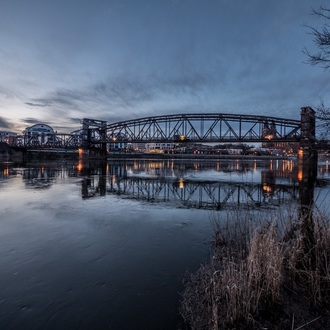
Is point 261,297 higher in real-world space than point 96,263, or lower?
higher

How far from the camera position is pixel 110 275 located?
6945 millimetres

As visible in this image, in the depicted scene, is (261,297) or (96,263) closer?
(261,297)

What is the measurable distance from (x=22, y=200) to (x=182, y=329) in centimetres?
1671

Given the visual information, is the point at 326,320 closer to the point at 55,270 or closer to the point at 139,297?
the point at 139,297

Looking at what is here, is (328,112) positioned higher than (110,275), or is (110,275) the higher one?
(328,112)

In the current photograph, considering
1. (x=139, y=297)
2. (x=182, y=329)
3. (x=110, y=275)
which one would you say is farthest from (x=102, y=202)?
(x=182, y=329)

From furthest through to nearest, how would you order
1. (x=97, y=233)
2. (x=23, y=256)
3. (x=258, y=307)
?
(x=97, y=233) → (x=23, y=256) → (x=258, y=307)

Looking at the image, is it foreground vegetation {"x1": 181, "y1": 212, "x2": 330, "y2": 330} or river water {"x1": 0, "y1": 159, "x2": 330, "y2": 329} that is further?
river water {"x1": 0, "y1": 159, "x2": 330, "y2": 329}

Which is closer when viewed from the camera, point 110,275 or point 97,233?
point 110,275

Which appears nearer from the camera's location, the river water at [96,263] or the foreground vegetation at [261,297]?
the foreground vegetation at [261,297]

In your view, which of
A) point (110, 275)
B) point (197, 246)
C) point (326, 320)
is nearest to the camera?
Result: point (326, 320)

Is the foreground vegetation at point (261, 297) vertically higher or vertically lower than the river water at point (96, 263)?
higher

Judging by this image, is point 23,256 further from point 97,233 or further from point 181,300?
point 181,300

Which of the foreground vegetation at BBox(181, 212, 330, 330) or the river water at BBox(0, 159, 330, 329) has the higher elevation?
the foreground vegetation at BBox(181, 212, 330, 330)
